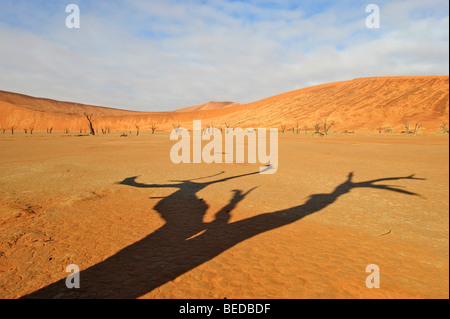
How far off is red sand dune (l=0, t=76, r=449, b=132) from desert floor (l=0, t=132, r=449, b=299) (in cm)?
5367

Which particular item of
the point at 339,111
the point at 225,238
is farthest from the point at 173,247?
the point at 339,111

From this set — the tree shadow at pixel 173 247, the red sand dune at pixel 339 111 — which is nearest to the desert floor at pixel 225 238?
the tree shadow at pixel 173 247

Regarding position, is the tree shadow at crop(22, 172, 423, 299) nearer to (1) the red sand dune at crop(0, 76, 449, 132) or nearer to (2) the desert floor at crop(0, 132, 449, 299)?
(2) the desert floor at crop(0, 132, 449, 299)

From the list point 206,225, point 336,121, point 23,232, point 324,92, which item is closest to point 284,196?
point 206,225

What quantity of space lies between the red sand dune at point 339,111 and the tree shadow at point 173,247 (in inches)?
2191

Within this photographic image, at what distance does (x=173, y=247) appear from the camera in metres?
4.61

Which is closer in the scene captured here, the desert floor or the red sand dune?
the desert floor

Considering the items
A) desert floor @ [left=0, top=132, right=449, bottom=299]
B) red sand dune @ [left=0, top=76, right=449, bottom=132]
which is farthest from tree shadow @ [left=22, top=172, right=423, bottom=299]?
red sand dune @ [left=0, top=76, right=449, bottom=132]

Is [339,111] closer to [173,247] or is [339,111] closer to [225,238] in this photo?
[225,238]

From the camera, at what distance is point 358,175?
1088 cm

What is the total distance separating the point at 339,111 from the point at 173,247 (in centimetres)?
7431

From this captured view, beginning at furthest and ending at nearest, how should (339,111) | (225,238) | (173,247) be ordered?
(339,111) → (225,238) → (173,247)

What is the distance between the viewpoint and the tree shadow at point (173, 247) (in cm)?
341

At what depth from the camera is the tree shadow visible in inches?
134
